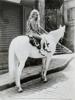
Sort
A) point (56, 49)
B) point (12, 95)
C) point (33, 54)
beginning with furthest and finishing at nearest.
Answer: point (56, 49), point (33, 54), point (12, 95)

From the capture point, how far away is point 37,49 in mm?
1710

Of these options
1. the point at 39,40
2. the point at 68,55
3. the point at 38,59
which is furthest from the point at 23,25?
the point at 68,55

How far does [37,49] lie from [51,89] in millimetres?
308

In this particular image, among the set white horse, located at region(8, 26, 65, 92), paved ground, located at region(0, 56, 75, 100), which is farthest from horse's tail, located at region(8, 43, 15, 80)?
paved ground, located at region(0, 56, 75, 100)

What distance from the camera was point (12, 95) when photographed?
158cm

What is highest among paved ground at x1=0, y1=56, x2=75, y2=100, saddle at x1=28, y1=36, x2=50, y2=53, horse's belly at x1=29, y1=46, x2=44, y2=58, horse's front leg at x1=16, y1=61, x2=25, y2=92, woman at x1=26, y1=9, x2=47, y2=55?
woman at x1=26, y1=9, x2=47, y2=55

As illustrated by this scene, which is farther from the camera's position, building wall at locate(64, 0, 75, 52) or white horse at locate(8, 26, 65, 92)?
building wall at locate(64, 0, 75, 52)

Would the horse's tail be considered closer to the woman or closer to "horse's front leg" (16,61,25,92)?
"horse's front leg" (16,61,25,92)

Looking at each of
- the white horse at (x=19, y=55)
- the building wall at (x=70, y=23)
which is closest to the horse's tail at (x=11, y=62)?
the white horse at (x=19, y=55)

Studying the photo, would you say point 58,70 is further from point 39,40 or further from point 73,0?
point 73,0

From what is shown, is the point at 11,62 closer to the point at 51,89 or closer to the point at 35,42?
the point at 35,42

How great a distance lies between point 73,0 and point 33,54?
526 millimetres

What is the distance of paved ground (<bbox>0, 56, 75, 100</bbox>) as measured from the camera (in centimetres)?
159

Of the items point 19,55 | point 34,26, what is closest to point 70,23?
point 34,26
